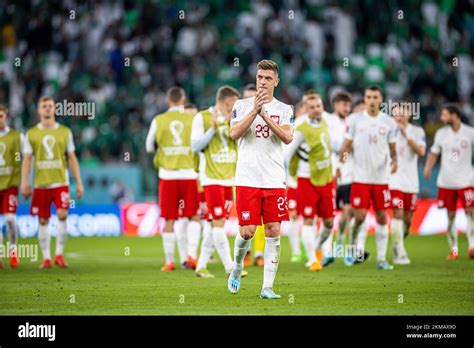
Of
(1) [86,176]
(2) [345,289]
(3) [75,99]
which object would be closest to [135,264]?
(2) [345,289]

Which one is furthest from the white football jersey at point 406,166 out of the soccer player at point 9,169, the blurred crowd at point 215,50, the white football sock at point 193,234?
the blurred crowd at point 215,50

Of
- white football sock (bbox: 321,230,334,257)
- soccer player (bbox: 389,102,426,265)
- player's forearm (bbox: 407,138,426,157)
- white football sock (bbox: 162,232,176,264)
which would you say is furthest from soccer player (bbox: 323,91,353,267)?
white football sock (bbox: 162,232,176,264)

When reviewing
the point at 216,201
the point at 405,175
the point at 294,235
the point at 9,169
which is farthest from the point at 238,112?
the point at 294,235

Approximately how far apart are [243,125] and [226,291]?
95.1 inches

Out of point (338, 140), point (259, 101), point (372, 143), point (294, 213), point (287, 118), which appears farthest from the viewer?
point (294, 213)

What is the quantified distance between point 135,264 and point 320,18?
16.6m

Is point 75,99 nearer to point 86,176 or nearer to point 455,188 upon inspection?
point 86,176

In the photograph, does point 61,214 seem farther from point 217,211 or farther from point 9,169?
point 217,211

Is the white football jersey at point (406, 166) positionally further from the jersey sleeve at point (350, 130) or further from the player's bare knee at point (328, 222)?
the player's bare knee at point (328, 222)

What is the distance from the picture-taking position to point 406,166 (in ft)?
58.6

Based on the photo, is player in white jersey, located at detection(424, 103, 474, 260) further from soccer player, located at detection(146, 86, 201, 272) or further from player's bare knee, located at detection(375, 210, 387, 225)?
soccer player, located at detection(146, 86, 201, 272)

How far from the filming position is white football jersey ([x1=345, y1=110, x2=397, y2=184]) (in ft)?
52.9

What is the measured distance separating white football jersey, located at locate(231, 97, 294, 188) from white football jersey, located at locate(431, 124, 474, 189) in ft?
25.0

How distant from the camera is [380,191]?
52.9 feet
